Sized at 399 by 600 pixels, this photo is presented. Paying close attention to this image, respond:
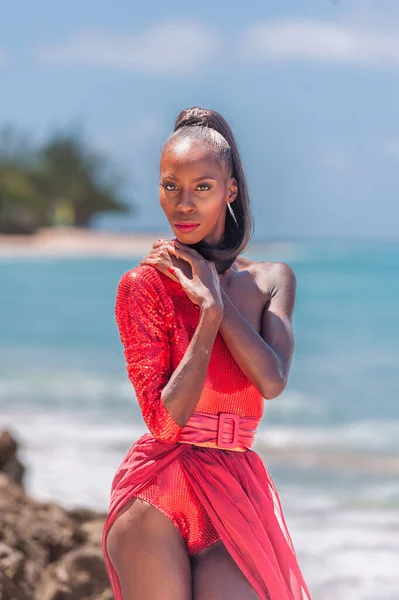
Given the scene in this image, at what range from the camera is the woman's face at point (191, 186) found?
2.21m

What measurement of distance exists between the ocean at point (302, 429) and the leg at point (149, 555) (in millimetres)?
3090

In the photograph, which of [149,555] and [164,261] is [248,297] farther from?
[149,555]

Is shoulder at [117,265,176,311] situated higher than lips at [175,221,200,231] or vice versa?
lips at [175,221,200,231]

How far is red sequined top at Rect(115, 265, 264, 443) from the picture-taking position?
2135 mm

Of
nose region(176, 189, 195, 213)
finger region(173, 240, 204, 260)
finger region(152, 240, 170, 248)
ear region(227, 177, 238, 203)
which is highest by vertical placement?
ear region(227, 177, 238, 203)

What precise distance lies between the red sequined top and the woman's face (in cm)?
12

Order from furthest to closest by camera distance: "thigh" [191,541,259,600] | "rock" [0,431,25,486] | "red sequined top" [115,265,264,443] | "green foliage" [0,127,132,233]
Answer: "green foliage" [0,127,132,233] < "rock" [0,431,25,486] < "red sequined top" [115,265,264,443] < "thigh" [191,541,259,600]

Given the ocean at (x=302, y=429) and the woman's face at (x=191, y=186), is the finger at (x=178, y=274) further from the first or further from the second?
the ocean at (x=302, y=429)

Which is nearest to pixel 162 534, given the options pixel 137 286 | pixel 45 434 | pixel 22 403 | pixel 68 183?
pixel 137 286

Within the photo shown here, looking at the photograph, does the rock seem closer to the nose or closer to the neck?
the neck

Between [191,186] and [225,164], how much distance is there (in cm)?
9

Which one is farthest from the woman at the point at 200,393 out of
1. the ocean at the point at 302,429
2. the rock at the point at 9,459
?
the ocean at the point at 302,429

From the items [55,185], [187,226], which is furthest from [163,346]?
[55,185]

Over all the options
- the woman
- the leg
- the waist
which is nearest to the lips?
the woman
